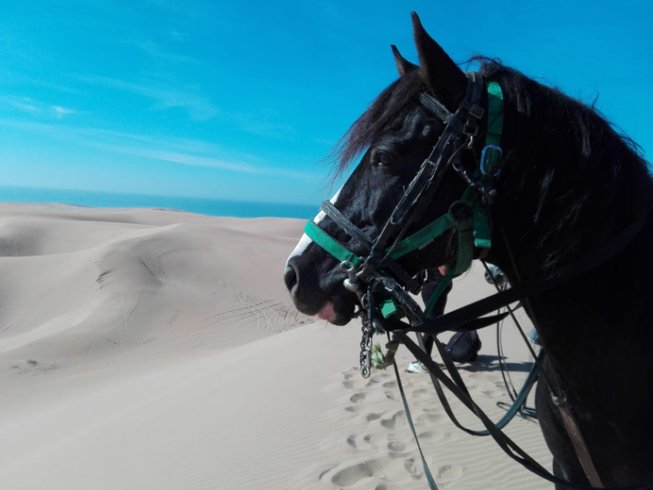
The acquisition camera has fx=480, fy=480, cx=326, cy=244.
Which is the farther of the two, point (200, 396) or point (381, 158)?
point (200, 396)

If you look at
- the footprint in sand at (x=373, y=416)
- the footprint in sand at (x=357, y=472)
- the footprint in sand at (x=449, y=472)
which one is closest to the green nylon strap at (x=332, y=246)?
the footprint in sand at (x=357, y=472)

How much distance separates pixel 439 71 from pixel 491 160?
372 mm

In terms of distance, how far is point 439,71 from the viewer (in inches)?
67.7

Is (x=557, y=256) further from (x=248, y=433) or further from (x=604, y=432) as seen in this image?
(x=248, y=433)

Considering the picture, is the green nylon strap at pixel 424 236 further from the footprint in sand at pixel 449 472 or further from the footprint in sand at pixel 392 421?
the footprint in sand at pixel 392 421

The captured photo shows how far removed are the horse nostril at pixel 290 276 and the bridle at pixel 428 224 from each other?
0.16m

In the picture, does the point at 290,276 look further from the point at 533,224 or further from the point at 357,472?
the point at 357,472

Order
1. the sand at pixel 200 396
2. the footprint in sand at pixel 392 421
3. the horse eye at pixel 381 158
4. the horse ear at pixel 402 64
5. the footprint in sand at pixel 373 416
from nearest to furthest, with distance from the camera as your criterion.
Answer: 1. the horse eye at pixel 381 158
2. the horse ear at pixel 402 64
3. the sand at pixel 200 396
4. the footprint in sand at pixel 392 421
5. the footprint in sand at pixel 373 416

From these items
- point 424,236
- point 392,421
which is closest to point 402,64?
point 424,236

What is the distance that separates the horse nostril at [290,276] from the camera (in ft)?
6.32

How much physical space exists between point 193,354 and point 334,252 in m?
11.0

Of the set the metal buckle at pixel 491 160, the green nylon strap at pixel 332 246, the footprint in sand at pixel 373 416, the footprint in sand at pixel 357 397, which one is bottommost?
the footprint in sand at pixel 373 416

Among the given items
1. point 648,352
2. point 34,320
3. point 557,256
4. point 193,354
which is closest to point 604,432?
point 648,352

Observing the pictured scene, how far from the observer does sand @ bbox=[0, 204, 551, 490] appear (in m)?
4.65
